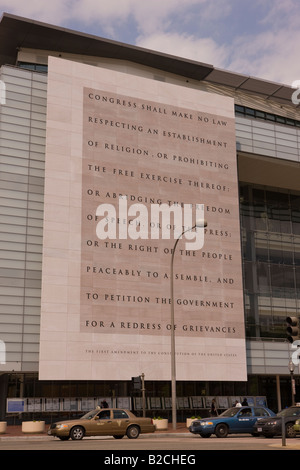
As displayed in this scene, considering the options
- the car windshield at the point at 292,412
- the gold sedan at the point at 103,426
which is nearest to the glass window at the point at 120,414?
the gold sedan at the point at 103,426

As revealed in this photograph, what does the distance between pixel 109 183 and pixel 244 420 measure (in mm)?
21500

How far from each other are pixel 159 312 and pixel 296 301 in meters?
17.9

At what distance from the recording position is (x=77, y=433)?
26672 millimetres

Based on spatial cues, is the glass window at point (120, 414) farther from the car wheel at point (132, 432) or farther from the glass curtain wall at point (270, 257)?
the glass curtain wall at point (270, 257)

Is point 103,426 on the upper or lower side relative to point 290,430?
upper

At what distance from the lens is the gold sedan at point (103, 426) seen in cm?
2656

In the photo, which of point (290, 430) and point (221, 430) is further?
point (221, 430)

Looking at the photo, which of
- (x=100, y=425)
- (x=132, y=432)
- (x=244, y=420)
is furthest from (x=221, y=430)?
(x=100, y=425)


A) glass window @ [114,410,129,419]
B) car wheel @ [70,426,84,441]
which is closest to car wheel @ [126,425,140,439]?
glass window @ [114,410,129,419]

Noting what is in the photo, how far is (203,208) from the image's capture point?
157 ft

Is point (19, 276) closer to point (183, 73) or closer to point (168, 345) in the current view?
point (168, 345)

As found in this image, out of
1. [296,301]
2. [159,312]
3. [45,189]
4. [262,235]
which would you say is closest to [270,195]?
[262,235]

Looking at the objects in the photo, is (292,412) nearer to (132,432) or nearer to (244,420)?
(244,420)

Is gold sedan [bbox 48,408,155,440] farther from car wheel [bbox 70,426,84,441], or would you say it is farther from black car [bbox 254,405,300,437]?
black car [bbox 254,405,300,437]
